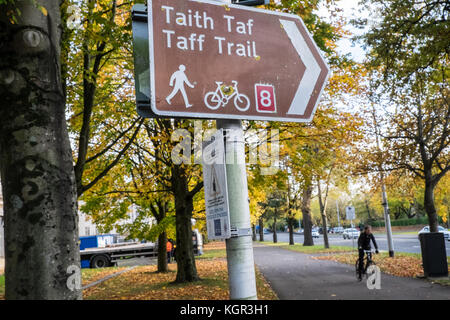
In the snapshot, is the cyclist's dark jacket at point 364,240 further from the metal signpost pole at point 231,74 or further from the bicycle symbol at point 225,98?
the bicycle symbol at point 225,98

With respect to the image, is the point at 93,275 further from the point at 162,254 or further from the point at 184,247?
the point at 184,247

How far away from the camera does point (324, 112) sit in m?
11.4

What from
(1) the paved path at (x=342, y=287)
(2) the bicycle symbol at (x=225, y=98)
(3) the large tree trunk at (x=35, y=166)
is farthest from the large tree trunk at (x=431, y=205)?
(3) the large tree trunk at (x=35, y=166)

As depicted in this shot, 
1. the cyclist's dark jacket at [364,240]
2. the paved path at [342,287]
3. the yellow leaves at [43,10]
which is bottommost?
the paved path at [342,287]

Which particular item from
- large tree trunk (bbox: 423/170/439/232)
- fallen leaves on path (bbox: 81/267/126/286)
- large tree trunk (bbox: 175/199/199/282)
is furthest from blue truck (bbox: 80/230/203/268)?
large tree trunk (bbox: 423/170/439/232)

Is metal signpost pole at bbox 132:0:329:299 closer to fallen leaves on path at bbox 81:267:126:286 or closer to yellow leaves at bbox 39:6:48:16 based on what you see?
yellow leaves at bbox 39:6:48:16

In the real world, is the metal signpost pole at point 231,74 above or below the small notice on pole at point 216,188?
above

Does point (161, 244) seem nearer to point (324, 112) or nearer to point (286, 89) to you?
point (324, 112)

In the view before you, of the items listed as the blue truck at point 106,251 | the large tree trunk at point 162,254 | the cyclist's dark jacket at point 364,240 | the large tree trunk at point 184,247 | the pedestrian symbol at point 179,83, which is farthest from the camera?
the blue truck at point 106,251

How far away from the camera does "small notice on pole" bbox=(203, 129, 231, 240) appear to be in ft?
5.33

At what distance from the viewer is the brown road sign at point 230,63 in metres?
Result: 1.58

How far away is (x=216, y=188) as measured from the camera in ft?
5.61

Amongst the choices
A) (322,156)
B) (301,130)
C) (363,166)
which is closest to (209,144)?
(301,130)

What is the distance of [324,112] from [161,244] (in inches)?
408
